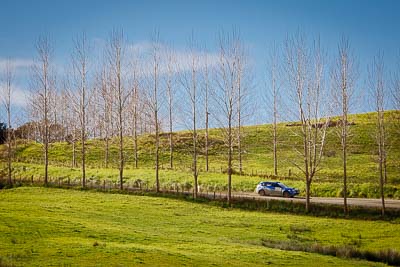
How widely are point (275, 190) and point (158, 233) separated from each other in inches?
953

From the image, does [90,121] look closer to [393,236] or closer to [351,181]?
[351,181]

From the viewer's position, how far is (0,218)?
2911cm

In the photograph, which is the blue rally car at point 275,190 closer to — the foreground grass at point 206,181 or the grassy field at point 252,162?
the foreground grass at point 206,181

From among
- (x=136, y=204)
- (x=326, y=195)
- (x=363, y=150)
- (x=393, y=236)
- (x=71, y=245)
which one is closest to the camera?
(x=71, y=245)

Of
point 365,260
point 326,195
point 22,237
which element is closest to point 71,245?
point 22,237

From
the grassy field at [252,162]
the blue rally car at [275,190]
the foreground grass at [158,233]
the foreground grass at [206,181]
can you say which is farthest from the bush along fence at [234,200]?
the blue rally car at [275,190]

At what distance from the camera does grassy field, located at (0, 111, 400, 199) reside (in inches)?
2297

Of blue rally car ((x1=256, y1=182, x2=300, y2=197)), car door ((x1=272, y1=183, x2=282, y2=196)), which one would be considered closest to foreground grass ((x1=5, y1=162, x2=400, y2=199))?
blue rally car ((x1=256, y1=182, x2=300, y2=197))

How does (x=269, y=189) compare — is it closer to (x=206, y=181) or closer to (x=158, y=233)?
(x=206, y=181)

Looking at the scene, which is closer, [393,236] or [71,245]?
[71,245]

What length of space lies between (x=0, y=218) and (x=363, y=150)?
68.2m

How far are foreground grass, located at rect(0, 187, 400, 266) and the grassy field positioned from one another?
1523 cm

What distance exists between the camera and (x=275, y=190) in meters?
52.8

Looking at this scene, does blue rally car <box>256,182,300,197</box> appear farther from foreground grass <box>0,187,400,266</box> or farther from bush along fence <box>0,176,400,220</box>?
foreground grass <box>0,187,400,266</box>
